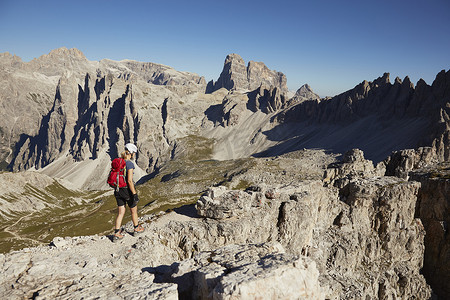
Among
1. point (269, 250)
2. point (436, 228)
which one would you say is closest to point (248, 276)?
point (269, 250)

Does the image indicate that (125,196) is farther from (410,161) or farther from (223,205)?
(410,161)

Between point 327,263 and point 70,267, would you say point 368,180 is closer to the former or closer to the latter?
point 327,263

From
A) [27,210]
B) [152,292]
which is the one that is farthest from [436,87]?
[27,210]

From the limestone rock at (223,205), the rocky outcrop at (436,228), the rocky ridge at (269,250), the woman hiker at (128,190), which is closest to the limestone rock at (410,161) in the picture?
the rocky ridge at (269,250)

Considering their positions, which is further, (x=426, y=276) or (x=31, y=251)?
(x=426, y=276)

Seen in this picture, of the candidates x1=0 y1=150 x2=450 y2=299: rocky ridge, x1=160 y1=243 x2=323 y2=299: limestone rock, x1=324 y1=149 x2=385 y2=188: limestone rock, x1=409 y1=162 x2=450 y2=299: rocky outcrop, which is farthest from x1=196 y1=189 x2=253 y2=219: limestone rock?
x1=409 y1=162 x2=450 y2=299: rocky outcrop

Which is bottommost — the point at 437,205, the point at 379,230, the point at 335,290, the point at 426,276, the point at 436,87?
the point at 426,276

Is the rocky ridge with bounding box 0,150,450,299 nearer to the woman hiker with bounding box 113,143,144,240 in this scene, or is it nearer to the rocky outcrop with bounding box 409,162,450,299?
the rocky outcrop with bounding box 409,162,450,299

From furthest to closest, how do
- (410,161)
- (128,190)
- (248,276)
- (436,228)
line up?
1. (410,161)
2. (436,228)
3. (128,190)
4. (248,276)

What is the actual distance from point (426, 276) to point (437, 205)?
55.4 ft

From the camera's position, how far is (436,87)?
19412cm

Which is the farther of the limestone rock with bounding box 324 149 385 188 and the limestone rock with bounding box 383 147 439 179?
the limestone rock with bounding box 324 149 385 188

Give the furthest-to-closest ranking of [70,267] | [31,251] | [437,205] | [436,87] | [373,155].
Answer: [436,87]
[373,155]
[437,205]
[31,251]
[70,267]

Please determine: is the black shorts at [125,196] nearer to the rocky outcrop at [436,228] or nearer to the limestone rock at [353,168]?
the limestone rock at [353,168]
